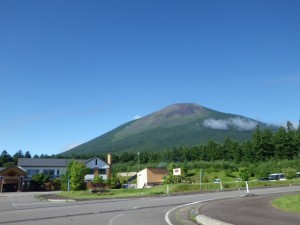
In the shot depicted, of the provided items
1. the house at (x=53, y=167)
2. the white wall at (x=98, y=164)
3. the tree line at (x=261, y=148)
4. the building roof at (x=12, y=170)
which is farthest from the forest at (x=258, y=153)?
the building roof at (x=12, y=170)

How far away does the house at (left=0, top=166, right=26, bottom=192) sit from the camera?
2783 inches

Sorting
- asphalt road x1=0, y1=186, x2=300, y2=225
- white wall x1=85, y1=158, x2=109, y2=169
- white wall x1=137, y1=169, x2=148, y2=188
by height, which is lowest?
asphalt road x1=0, y1=186, x2=300, y2=225

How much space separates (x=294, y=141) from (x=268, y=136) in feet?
24.3

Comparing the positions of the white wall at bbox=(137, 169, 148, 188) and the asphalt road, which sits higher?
the white wall at bbox=(137, 169, 148, 188)

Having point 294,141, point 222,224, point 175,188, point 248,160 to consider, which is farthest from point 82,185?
point 294,141

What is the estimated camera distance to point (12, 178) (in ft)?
235

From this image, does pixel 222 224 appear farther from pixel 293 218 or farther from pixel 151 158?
pixel 151 158

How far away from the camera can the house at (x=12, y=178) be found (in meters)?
70.7

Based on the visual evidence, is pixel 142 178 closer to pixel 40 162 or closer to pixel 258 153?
pixel 40 162

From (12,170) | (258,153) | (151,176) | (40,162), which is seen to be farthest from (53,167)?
(258,153)

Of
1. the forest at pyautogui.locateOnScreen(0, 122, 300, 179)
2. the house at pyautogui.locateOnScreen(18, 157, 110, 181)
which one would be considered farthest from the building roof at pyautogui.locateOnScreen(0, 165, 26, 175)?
the forest at pyautogui.locateOnScreen(0, 122, 300, 179)

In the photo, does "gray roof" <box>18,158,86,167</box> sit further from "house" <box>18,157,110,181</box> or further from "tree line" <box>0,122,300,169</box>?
"tree line" <box>0,122,300,169</box>

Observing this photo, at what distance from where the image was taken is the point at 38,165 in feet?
281

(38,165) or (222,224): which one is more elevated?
(38,165)
